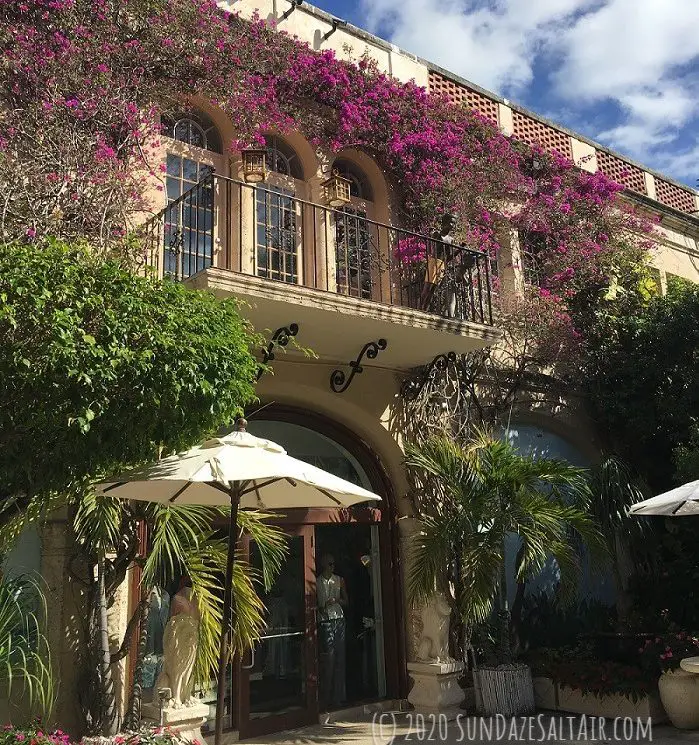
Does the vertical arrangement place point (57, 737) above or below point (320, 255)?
below

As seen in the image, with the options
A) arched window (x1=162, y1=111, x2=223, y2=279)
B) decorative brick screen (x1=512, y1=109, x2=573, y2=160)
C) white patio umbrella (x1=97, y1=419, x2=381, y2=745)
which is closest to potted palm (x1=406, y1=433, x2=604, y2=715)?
white patio umbrella (x1=97, y1=419, x2=381, y2=745)

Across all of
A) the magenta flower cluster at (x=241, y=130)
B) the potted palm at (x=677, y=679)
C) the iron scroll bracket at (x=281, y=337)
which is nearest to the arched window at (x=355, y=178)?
the magenta flower cluster at (x=241, y=130)

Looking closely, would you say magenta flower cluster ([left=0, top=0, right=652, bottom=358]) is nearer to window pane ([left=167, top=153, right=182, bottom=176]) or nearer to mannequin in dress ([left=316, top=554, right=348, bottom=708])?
window pane ([left=167, top=153, right=182, bottom=176])

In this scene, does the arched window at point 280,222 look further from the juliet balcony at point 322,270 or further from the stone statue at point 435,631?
the stone statue at point 435,631

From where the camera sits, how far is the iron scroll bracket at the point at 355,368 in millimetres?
8242

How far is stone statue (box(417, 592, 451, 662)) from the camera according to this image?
26.4ft

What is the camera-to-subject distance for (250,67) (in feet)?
29.0

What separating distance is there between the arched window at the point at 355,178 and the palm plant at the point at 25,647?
6.22m

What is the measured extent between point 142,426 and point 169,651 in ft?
9.02

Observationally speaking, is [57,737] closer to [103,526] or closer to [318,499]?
[103,526]

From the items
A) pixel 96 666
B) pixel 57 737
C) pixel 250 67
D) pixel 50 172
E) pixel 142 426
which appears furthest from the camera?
pixel 250 67

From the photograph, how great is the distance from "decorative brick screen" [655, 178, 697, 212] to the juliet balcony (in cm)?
654

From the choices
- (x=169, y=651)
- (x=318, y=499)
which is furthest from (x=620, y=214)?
(x=169, y=651)

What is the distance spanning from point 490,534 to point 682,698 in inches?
98.1
